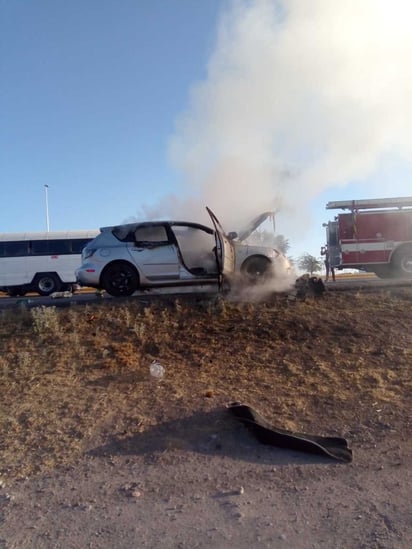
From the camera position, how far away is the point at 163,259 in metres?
9.71

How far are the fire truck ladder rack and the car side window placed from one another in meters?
7.97

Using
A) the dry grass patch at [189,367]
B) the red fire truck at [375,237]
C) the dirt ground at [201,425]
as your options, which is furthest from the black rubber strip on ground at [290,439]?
the red fire truck at [375,237]

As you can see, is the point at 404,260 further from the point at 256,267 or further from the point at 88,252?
the point at 88,252

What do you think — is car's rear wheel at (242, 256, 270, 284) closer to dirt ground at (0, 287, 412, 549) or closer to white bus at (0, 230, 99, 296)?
dirt ground at (0, 287, 412, 549)

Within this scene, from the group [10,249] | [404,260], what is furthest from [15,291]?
[404,260]

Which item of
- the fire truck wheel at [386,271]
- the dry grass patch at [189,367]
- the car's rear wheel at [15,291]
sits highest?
the fire truck wheel at [386,271]

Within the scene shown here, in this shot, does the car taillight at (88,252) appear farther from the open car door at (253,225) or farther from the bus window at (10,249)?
the bus window at (10,249)

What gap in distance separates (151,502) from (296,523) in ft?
3.34

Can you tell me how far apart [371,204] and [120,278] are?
9651mm

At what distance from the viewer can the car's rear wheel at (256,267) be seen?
9.96m

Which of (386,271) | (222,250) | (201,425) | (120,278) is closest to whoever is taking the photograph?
(201,425)

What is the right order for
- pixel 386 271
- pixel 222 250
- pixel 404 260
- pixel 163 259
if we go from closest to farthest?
1. pixel 222 250
2. pixel 163 259
3. pixel 404 260
4. pixel 386 271

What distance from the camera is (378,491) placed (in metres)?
3.78

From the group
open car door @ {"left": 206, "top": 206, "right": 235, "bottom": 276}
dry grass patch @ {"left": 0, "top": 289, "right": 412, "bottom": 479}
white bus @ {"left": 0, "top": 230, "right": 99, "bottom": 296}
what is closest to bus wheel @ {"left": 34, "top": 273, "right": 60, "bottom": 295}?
Answer: white bus @ {"left": 0, "top": 230, "right": 99, "bottom": 296}
